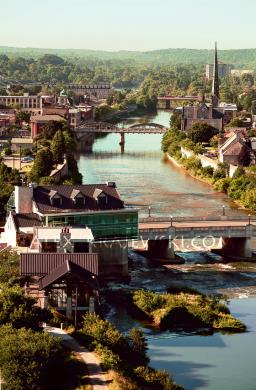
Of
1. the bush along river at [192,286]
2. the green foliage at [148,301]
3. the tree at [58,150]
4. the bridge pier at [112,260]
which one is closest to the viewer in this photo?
the bush along river at [192,286]

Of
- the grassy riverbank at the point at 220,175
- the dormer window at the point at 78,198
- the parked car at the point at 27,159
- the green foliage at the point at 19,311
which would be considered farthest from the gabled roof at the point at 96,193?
the parked car at the point at 27,159

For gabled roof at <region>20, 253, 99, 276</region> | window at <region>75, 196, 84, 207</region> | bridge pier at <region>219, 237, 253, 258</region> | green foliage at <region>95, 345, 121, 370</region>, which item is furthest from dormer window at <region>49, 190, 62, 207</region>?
green foliage at <region>95, 345, 121, 370</region>

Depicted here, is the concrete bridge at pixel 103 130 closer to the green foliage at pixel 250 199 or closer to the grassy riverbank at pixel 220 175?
the grassy riverbank at pixel 220 175

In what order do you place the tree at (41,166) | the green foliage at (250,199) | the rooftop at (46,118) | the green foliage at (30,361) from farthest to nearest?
1. the rooftop at (46,118)
2. the tree at (41,166)
3. the green foliage at (250,199)
4. the green foliage at (30,361)

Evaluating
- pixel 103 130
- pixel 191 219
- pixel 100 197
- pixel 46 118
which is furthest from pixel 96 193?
pixel 103 130

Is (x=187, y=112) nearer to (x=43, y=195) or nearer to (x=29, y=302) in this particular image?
(x=43, y=195)

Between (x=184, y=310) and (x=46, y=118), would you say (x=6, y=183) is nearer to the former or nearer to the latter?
(x=184, y=310)
